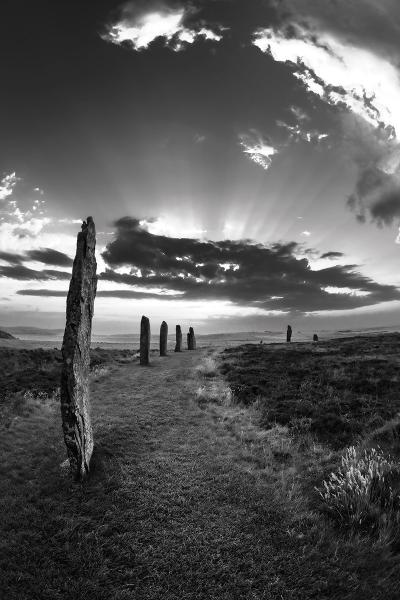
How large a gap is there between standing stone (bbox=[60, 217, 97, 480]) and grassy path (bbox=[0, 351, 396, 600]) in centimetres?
60

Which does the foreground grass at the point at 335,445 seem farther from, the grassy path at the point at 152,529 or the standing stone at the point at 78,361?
the standing stone at the point at 78,361

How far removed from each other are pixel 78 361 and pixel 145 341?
20.5 m

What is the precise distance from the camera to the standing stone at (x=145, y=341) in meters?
27.8

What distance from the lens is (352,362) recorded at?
24.7m

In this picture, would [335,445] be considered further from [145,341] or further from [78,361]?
[145,341]

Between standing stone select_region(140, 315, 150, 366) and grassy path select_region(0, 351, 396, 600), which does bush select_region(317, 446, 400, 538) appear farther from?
standing stone select_region(140, 315, 150, 366)

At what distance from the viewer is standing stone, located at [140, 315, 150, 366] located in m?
27.8

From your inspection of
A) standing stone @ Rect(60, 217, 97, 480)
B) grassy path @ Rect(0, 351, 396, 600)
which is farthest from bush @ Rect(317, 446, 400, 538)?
standing stone @ Rect(60, 217, 97, 480)

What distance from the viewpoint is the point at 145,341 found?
93.9 feet

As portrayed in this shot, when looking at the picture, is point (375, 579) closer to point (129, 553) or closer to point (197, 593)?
point (197, 593)

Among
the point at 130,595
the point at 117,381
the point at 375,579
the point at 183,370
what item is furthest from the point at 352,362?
the point at 130,595

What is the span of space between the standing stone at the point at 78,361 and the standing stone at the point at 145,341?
19.2 m

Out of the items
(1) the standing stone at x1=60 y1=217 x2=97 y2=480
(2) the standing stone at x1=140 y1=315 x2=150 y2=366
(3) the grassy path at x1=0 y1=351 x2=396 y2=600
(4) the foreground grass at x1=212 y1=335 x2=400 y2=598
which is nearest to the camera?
(3) the grassy path at x1=0 y1=351 x2=396 y2=600

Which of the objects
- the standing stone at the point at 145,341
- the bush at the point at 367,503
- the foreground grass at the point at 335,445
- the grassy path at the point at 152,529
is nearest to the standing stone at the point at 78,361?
the grassy path at the point at 152,529
